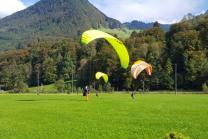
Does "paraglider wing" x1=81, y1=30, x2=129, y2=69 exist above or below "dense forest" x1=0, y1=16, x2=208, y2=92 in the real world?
below

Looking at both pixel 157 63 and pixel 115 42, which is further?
pixel 157 63

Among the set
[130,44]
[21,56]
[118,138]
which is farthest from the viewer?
[21,56]

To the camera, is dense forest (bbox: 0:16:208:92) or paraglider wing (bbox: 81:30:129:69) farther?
dense forest (bbox: 0:16:208:92)

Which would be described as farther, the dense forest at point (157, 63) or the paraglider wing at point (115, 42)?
the dense forest at point (157, 63)

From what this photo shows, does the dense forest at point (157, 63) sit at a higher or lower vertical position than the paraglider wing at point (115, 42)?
higher

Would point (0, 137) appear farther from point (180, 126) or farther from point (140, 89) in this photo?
point (140, 89)

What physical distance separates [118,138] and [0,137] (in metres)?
4.04

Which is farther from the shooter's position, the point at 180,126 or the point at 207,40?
the point at 207,40

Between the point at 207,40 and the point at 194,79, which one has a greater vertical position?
the point at 207,40

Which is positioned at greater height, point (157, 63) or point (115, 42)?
point (157, 63)

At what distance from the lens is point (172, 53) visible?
120938 mm

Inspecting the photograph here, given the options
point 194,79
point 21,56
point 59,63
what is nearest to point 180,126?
point 194,79

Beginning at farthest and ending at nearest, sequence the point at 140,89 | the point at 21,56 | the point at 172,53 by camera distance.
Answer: the point at 21,56 → the point at 172,53 → the point at 140,89

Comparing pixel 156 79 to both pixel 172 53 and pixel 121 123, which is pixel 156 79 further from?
pixel 121 123
